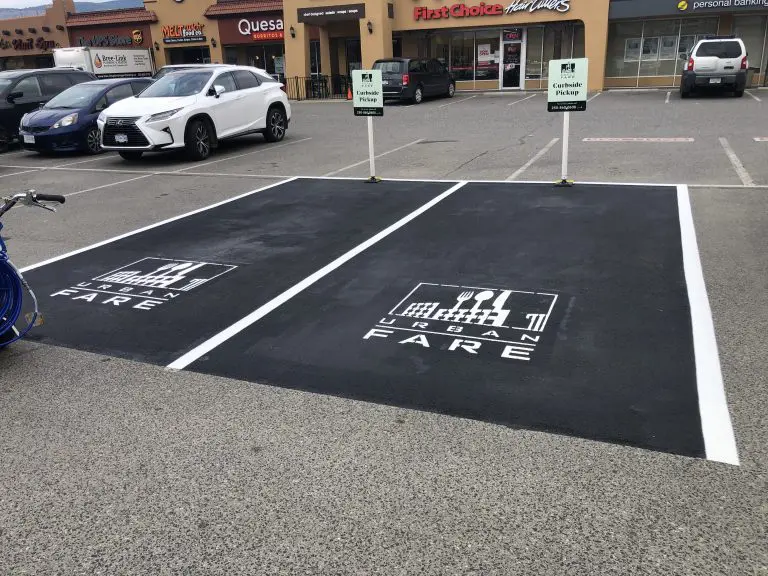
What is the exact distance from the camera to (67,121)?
591 inches

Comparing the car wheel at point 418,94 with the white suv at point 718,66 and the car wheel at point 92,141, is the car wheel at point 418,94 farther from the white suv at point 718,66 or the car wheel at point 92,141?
the car wheel at point 92,141

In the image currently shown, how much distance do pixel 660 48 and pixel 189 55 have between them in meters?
25.3

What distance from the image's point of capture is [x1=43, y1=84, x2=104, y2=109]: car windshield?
1547 centimetres

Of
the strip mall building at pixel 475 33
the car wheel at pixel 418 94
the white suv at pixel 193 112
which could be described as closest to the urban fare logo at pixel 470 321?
the white suv at pixel 193 112

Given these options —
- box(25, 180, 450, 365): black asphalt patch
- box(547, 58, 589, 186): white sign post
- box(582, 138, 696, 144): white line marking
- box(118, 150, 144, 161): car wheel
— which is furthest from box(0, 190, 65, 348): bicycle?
box(582, 138, 696, 144): white line marking

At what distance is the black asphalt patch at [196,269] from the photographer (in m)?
5.12

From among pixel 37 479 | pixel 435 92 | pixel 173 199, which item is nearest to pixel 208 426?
pixel 37 479

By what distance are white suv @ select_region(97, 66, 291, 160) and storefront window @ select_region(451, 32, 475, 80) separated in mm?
18105

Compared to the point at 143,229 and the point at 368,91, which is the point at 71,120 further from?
the point at 143,229

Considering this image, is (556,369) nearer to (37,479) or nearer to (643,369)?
(643,369)

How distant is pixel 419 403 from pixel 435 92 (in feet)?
81.2

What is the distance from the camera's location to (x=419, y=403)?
390cm

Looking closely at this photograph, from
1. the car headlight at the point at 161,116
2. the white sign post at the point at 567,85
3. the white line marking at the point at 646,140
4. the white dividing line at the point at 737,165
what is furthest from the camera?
the white line marking at the point at 646,140

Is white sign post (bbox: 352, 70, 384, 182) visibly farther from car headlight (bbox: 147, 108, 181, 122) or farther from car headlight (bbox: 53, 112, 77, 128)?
car headlight (bbox: 53, 112, 77, 128)
